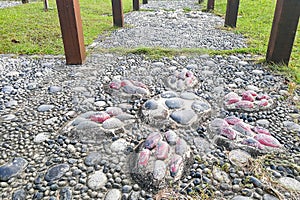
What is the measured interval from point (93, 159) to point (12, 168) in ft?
1.33

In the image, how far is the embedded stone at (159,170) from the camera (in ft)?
3.88

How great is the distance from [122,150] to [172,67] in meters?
1.34

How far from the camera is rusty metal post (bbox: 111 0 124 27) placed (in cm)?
424

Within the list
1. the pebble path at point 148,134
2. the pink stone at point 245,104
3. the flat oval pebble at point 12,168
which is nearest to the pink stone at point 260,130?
the pebble path at point 148,134

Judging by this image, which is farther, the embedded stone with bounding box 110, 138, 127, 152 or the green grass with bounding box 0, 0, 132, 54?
the green grass with bounding box 0, 0, 132, 54

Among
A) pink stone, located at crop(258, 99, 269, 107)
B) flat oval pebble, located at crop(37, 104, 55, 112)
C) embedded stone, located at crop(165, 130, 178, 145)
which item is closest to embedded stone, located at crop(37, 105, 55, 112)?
flat oval pebble, located at crop(37, 104, 55, 112)

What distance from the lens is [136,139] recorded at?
1504 mm

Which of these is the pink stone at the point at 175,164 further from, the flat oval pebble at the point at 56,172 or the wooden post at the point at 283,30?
the wooden post at the point at 283,30

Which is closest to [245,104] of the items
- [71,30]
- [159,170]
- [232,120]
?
[232,120]

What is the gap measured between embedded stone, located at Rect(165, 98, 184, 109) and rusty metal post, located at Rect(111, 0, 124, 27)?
2.99m

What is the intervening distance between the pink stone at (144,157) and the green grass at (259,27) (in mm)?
Result: 1596

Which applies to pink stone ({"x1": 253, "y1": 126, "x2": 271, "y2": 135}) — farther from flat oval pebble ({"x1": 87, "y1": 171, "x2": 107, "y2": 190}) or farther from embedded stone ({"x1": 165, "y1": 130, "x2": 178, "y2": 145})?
flat oval pebble ({"x1": 87, "y1": 171, "x2": 107, "y2": 190})

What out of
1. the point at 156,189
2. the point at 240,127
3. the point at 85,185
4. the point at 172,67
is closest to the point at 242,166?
the point at 240,127

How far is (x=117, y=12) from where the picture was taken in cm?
433
